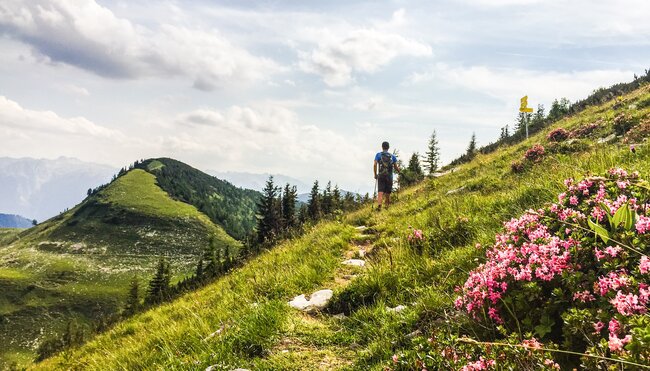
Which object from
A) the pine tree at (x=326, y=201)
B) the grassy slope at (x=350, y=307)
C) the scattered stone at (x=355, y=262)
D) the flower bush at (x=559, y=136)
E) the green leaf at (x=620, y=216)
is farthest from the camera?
the pine tree at (x=326, y=201)

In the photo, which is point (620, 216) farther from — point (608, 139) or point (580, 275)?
point (608, 139)

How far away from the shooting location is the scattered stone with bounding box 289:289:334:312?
6.30 m

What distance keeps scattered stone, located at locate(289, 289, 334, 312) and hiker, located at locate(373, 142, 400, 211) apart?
377 inches

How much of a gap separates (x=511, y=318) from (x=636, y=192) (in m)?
1.76

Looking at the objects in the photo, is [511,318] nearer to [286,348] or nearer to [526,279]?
[526,279]

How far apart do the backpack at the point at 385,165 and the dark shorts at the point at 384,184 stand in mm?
204

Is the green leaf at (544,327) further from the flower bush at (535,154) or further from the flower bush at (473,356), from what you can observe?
the flower bush at (535,154)

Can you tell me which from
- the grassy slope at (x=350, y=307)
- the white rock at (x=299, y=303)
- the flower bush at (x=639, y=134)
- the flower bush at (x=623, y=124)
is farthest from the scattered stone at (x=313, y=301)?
the flower bush at (x=623, y=124)

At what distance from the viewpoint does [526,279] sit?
11.3 feet

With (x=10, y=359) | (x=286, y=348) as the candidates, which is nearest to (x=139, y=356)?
(x=286, y=348)

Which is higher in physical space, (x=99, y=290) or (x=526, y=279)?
(x=526, y=279)

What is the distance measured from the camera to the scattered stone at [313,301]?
630 centimetres

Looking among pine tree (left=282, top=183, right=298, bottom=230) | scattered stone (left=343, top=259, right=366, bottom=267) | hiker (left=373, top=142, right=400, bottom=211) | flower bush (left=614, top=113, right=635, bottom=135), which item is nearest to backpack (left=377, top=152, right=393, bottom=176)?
hiker (left=373, top=142, right=400, bottom=211)

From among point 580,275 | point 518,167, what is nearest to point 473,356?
point 580,275
